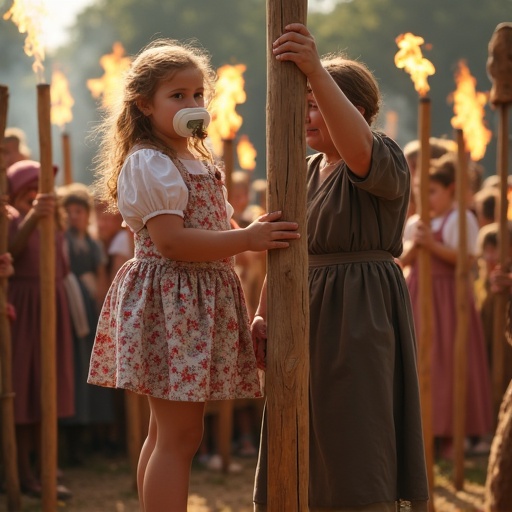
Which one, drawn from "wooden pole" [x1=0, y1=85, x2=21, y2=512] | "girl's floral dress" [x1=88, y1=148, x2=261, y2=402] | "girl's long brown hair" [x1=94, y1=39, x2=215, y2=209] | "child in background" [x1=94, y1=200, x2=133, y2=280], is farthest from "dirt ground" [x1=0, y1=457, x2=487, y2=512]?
"girl's long brown hair" [x1=94, y1=39, x2=215, y2=209]

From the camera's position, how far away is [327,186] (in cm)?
462

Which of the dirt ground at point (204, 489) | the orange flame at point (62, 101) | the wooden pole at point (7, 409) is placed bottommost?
the dirt ground at point (204, 489)

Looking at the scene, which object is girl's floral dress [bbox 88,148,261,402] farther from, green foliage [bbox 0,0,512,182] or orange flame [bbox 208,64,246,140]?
green foliage [bbox 0,0,512,182]

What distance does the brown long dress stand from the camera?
14.6 feet

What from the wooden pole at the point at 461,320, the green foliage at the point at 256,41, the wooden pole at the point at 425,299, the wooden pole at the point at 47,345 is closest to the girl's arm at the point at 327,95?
the wooden pole at the point at 47,345

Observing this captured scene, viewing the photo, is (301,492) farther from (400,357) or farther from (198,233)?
(198,233)

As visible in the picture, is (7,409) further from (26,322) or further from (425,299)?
(425,299)

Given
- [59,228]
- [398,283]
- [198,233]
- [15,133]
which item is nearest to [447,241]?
[59,228]

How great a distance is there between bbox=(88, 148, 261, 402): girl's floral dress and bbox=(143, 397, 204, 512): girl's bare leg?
0.10 m

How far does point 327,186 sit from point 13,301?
422cm

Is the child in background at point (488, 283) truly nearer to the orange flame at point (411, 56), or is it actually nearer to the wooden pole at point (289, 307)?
the orange flame at point (411, 56)

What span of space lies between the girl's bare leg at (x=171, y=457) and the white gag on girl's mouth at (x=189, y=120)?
104 cm

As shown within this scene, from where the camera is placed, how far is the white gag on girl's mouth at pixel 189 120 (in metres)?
4.34

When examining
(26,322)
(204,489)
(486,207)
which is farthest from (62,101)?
(204,489)
